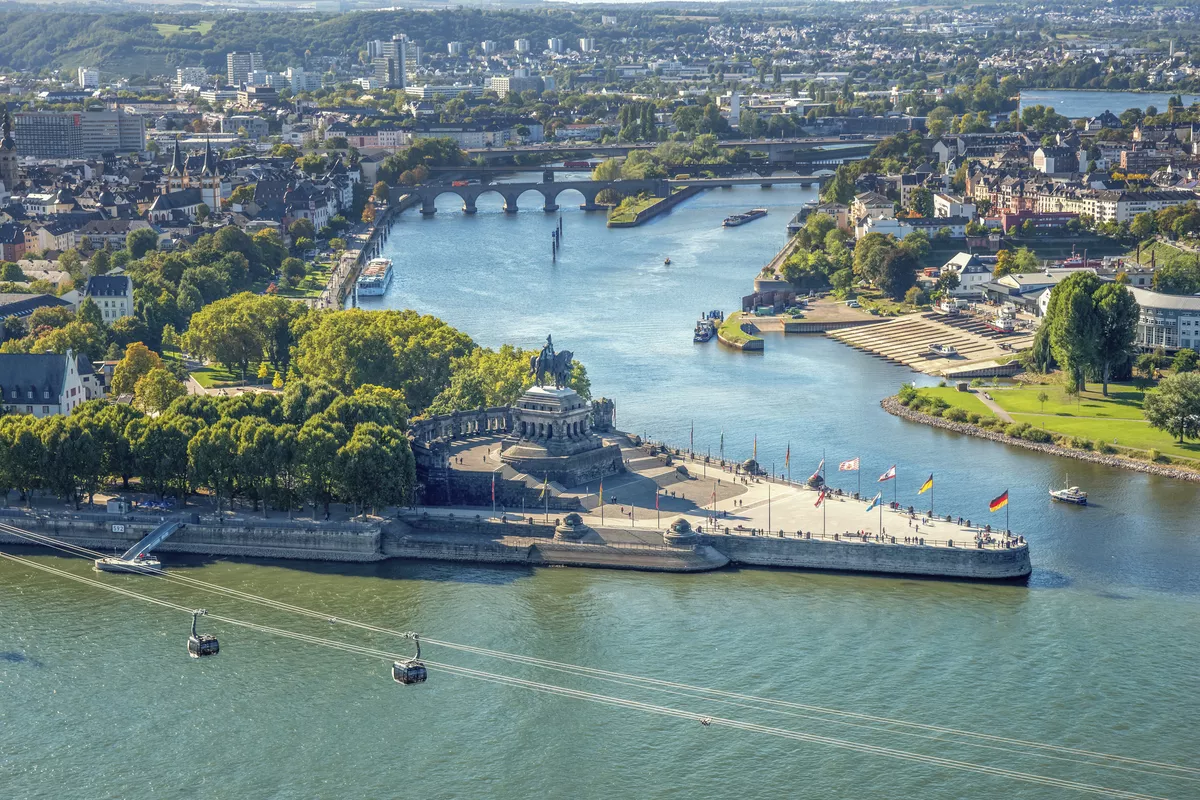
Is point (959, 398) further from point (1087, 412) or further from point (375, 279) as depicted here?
point (375, 279)

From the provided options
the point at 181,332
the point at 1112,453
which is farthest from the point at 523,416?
the point at 181,332

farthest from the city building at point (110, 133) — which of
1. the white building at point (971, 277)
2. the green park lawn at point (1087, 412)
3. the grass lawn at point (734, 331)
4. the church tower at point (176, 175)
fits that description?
the green park lawn at point (1087, 412)

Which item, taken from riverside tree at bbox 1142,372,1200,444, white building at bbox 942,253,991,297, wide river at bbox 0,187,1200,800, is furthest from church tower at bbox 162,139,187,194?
wide river at bbox 0,187,1200,800

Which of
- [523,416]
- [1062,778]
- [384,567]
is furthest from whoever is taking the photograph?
[523,416]

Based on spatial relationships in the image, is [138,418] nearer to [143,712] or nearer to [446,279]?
[143,712]

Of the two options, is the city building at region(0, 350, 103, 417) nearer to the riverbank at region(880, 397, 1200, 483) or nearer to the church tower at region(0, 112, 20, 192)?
the riverbank at region(880, 397, 1200, 483)

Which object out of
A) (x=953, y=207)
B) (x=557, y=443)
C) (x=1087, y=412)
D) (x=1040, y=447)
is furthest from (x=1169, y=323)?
(x=953, y=207)

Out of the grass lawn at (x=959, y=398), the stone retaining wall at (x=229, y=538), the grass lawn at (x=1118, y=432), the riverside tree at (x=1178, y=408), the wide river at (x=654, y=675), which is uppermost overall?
the riverside tree at (x=1178, y=408)

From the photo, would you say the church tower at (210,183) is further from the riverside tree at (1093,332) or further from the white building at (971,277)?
the riverside tree at (1093,332)
